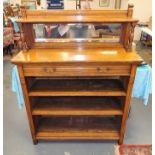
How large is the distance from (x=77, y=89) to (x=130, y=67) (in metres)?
0.55

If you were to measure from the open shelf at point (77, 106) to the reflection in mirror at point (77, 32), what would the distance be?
0.66 meters

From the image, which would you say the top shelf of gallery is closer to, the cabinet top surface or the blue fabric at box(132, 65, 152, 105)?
the cabinet top surface

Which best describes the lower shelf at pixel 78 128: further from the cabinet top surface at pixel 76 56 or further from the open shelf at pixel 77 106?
the cabinet top surface at pixel 76 56

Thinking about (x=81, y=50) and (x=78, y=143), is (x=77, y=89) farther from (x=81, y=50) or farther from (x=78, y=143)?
(x=78, y=143)

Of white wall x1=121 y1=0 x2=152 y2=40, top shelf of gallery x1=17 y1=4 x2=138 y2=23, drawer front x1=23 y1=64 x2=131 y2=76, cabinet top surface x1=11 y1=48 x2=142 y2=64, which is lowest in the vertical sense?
drawer front x1=23 y1=64 x2=131 y2=76

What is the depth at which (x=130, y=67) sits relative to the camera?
4.96 feet

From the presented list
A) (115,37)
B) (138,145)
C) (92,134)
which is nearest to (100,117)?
(92,134)

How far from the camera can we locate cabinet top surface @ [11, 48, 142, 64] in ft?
4.82

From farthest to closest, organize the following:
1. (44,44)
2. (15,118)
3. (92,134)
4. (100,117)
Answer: (15,118) < (100,117) < (92,134) < (44,44)

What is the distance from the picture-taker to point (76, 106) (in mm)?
1838

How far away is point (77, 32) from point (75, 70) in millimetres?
567

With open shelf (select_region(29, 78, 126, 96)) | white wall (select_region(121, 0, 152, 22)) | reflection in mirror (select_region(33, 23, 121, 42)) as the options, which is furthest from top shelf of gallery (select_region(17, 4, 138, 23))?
white wall (select_region(121, 0, 152, 22))

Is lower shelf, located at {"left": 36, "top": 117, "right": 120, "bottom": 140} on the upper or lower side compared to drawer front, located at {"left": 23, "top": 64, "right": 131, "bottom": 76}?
lower

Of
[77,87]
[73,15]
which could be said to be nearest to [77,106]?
[77,87]
